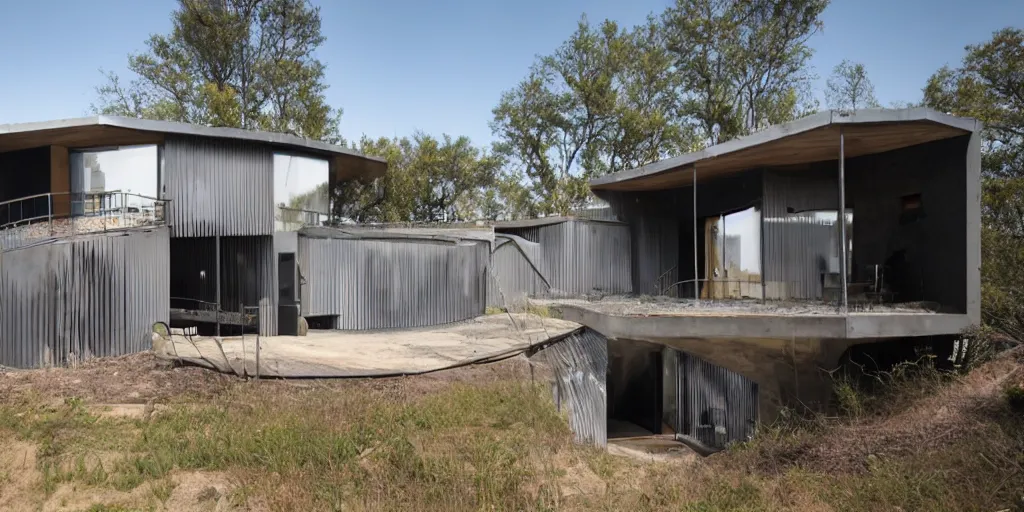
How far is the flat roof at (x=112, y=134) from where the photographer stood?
14133 millimetres

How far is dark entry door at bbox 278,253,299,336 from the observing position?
14977 mm

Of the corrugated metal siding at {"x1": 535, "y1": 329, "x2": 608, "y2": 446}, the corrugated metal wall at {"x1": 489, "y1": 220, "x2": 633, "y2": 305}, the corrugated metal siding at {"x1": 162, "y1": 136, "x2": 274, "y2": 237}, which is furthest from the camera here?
the corrugated metal wall at {"x1": 489, "y1": 220, "x2": 633, "y2": 305}

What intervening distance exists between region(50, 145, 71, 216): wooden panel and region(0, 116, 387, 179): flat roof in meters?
0.28

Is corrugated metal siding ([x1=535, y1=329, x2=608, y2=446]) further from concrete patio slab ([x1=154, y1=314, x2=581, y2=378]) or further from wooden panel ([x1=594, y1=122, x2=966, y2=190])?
wooden panel ([x1=594, y1=122, x2=966, y2=190])

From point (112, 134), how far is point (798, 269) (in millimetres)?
17195

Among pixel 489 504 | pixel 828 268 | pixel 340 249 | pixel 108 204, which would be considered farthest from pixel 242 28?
pixel 489 504

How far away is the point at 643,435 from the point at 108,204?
15.2 metres

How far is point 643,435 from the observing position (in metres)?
17.5

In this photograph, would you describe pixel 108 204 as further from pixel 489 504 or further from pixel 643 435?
pixel 643 435

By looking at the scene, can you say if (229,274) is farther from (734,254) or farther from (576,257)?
(734,254)

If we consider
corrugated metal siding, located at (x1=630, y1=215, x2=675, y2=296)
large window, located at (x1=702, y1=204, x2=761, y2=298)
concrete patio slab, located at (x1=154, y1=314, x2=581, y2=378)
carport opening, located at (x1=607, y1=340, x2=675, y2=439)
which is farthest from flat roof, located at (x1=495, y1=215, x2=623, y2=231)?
concrete patio slab, located at (x1=154, y1=314, x2=581, y2=378)

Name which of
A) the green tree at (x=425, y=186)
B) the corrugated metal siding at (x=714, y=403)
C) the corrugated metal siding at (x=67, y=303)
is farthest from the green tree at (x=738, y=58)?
the corrugated metal siding at (x=67, y=303)

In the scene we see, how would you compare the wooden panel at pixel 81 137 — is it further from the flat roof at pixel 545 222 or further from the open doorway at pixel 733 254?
the open doorway at pixel 733 254

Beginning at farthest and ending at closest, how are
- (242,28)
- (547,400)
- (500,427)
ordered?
(242,28) < (547,400) < (500,427)
